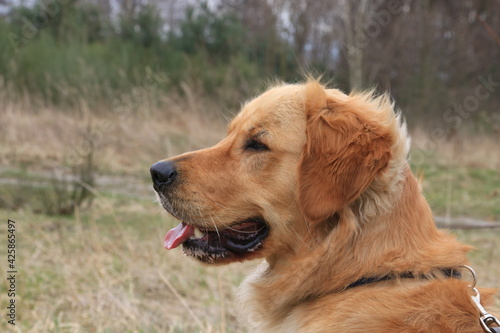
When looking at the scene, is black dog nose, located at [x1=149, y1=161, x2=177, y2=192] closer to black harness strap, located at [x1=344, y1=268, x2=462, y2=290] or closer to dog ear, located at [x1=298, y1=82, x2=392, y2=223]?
dog ear, located at [x1=298, y1=82, x2=392, y2=223]

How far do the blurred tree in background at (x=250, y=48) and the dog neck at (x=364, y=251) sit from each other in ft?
41.7

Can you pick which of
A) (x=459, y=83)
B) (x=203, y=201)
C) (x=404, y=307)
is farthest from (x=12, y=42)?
(x=459, y=83)

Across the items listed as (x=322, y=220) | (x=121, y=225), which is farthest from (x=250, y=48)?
(x=322, y=220)

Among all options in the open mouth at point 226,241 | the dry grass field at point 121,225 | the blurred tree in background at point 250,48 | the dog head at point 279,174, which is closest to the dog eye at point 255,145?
the dog head at point 279,174

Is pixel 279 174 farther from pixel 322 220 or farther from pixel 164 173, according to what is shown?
pixel 164 173

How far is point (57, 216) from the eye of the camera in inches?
279

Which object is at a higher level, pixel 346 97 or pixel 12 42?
pixel 346 97

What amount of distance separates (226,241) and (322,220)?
0.58 meters

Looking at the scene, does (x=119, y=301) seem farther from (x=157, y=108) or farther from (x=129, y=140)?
(x=157, y=108)

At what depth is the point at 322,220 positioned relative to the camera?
8.35ft

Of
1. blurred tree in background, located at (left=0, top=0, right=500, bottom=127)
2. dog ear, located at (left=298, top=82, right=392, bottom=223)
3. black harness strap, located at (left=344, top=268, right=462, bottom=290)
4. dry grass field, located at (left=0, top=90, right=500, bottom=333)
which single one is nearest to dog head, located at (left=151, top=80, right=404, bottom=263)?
dog ear, located at (left=298, top=82, right=392, bottom=223)

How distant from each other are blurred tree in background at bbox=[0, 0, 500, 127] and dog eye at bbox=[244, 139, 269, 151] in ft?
40.2

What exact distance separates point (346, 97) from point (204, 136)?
32.7 ft

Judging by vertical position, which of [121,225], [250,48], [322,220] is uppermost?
[322,220]
